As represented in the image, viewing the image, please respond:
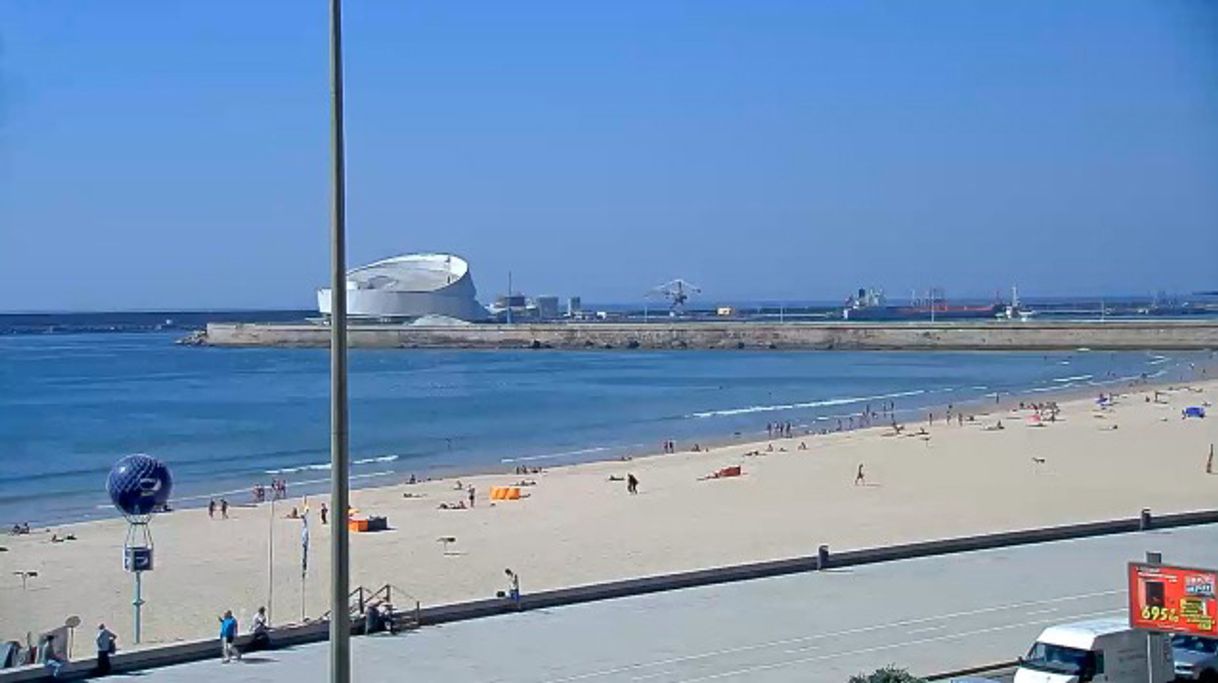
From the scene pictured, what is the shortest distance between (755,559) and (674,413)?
32.5 metres

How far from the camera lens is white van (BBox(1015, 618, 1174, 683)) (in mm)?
8992

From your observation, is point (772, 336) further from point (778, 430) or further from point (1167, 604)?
point (1167, 604)

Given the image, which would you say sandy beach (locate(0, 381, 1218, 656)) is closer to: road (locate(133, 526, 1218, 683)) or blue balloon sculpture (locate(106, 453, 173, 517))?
blue balloon sculpture (locate(106, 453, 173, 517))

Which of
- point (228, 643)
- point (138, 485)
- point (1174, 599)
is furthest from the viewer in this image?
point (138, 485)

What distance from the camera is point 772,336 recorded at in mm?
102250

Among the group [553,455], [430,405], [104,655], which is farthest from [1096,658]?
[430,405]

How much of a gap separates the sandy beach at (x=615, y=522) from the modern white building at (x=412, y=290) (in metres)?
83.5

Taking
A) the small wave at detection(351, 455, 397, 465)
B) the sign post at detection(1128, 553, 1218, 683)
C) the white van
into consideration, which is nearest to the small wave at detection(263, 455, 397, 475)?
the small wave at detection(351, 455, 397, 465)

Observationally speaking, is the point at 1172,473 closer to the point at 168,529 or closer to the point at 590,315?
the point at 168,529

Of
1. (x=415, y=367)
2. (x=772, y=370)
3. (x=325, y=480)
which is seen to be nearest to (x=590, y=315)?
(x=415, y=367)

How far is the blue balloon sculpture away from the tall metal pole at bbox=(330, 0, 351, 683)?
8308 millimetres

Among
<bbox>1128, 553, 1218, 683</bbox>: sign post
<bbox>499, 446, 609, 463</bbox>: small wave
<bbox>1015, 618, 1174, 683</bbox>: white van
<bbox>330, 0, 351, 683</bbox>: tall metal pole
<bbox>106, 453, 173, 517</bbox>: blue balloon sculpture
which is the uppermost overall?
<bbox>330, 0, 351, 683</bbox>: tall metal pole

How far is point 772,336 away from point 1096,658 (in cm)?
9361

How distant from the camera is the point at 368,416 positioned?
51.7 metres
